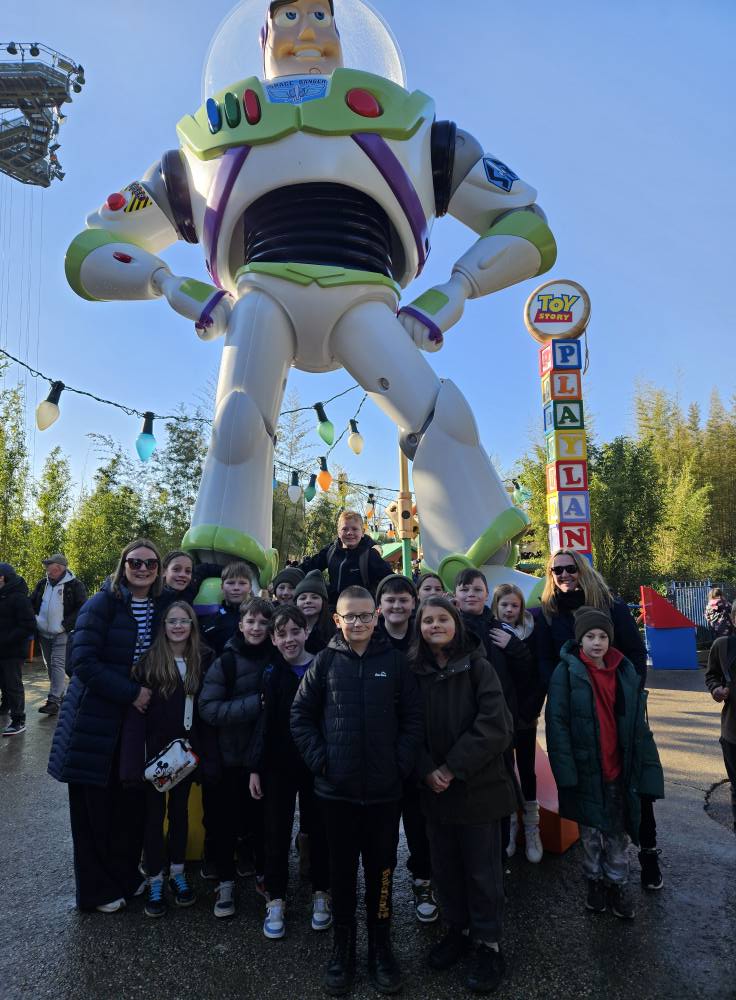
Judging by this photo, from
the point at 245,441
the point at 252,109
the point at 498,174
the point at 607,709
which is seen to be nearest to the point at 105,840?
the point at 607,709

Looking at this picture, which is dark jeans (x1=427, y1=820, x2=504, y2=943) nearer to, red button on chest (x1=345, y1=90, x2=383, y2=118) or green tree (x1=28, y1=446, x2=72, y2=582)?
red button on chest (x1=345, y1=90, x2=383, y2=118)

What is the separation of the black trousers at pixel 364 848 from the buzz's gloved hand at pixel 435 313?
3.82 m

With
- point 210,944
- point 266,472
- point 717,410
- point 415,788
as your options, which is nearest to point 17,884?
point 210,944

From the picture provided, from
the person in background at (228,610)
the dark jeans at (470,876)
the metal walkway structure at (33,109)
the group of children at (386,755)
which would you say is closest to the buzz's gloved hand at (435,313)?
the person in background at (228,610)

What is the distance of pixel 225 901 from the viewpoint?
8.09 feet

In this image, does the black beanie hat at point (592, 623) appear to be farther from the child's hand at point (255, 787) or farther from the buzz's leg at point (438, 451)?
the buzz's leg at point (438, 451)

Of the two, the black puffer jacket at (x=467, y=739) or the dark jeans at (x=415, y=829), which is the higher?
the black puffer jacket at (x=467, y=739)

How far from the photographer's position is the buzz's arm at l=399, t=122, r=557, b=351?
211 inches

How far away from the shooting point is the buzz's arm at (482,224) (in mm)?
5352

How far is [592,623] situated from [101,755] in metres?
1.92

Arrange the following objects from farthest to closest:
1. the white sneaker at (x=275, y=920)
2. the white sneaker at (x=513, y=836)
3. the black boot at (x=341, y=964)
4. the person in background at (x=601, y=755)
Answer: the white sneaker at (x=513, y=836) < the person in background at (x=601, y=755) < the white sneaker at (x=275, y=920) < the black boot at (x=341, y=964)

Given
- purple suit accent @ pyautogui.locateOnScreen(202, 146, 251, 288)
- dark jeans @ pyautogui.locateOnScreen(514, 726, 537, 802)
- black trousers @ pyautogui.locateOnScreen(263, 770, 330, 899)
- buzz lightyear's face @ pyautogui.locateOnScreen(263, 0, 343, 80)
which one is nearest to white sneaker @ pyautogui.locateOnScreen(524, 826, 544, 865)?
dark jeans @ pyautogui.locateOnScreen(514, 726, 537, 802)

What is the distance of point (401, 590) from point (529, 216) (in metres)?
4.10

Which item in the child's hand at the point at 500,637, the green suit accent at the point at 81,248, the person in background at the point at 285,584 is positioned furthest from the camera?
the green suit accent at the point at 81,248
